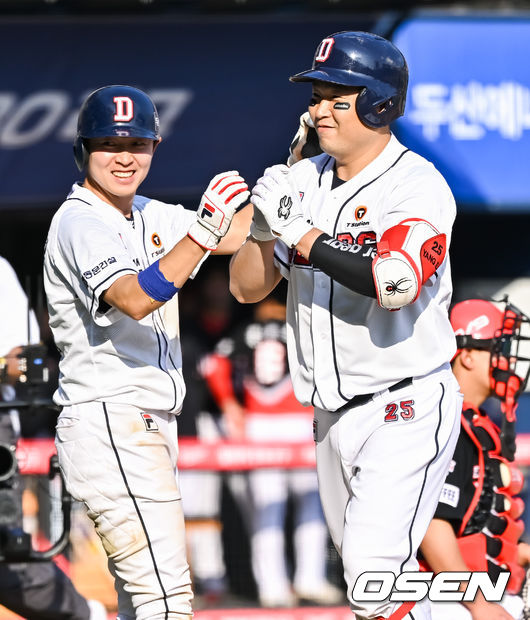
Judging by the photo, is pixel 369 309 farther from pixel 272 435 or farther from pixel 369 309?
pixel 272 435

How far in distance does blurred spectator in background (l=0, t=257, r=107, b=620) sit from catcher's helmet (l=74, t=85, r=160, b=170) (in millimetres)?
1262

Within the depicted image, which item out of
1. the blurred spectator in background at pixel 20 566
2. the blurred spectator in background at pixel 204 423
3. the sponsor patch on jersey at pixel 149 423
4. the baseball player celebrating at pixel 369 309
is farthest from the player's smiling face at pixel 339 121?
the blurred spectator in background at pixel 204 423

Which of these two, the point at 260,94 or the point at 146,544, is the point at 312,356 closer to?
the point at 146,544

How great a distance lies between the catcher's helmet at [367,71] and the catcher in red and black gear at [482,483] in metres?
1.24

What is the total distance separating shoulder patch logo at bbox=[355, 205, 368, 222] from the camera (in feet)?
12.5

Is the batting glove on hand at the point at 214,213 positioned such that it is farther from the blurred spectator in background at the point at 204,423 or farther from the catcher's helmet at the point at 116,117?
the blurred spectator in background at the point at 204,423

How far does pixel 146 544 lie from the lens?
387 centimetres

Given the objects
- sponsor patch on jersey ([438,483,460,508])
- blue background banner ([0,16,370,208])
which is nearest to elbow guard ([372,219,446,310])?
sponsor patch on jersey ([438,483,460,508])

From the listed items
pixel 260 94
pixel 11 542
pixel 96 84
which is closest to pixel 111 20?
pixel 96 84

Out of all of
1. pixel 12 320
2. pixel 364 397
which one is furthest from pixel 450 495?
pixel 12 320

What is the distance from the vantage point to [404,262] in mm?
3512

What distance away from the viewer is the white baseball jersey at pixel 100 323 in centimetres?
386

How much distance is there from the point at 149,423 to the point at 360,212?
95 centimetres

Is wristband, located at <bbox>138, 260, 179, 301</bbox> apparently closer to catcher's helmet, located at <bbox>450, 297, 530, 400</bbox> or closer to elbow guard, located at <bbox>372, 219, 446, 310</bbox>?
elbow guard, located at <bbox>372, 219, 446, 310</bbox>
